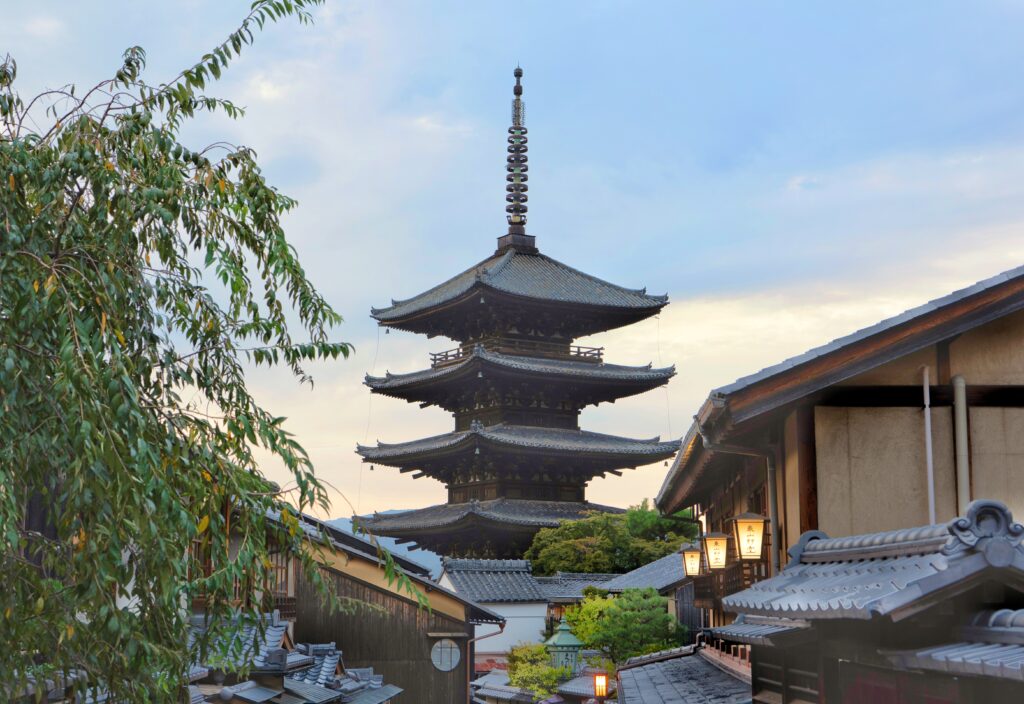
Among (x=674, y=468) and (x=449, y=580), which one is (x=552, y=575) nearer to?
(x=449, y=580)

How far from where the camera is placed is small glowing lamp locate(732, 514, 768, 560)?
1054cm

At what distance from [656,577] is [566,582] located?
7862mm

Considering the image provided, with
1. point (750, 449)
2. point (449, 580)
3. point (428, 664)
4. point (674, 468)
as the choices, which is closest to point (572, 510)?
point (449, 580)

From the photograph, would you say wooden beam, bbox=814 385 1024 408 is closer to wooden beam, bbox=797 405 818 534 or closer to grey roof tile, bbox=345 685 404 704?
wooden beam, bbox=797 405 818 534

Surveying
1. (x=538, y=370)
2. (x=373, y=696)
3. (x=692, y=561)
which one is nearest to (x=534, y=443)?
(x=538, y=370)

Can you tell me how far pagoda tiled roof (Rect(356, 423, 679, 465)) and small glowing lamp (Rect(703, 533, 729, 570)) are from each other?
82.0 feet

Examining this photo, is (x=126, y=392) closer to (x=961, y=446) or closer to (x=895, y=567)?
(x=895, y=567)

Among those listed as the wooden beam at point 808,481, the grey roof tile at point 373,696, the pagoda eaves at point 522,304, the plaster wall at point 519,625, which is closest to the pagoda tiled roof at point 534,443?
the pagoda eaves at point 522,304

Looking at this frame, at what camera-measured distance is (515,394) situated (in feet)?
133

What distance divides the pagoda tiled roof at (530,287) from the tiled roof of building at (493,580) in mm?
8523

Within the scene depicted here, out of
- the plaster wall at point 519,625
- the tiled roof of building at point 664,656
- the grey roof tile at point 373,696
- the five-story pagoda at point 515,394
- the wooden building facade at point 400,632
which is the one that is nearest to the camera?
the grey roof tile at point 373,696

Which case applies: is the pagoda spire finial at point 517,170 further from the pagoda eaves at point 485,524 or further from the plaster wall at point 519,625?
the plaster wall at point 519,625

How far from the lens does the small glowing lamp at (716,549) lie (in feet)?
41.4

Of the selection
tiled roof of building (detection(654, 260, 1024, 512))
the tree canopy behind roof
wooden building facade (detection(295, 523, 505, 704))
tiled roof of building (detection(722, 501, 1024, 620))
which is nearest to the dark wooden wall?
wooden building facade (detection(295, 523, 505, 704))
